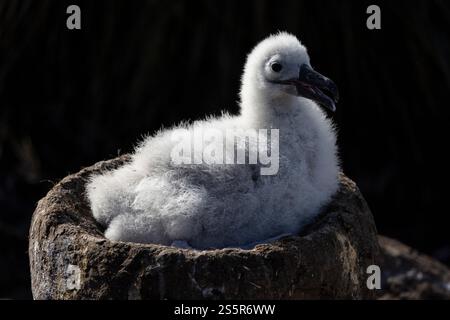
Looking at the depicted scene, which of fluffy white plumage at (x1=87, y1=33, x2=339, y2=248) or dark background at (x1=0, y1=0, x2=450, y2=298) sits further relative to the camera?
dark background at (x1=0, y1=0, x2=450, y2=298)

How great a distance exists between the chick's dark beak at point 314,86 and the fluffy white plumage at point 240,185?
32 millimetres

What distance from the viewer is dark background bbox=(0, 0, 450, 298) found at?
6.14 metres

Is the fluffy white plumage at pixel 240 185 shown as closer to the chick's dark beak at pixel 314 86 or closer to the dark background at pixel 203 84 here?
the chick's dark beak at pixel 314 86

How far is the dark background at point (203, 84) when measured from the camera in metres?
6.14

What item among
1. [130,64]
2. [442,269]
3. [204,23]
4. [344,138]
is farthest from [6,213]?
[442,269]

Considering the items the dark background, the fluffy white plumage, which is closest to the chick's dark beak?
the fluffy white plumage

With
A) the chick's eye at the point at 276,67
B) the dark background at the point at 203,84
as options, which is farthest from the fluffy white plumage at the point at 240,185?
the dark background at the point at 203,84

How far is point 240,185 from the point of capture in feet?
11.6

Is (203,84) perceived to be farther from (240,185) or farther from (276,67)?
(240,185)

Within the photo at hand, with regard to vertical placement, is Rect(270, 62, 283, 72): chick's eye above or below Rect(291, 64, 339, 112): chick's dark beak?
above

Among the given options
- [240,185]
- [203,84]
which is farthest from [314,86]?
[203,84]

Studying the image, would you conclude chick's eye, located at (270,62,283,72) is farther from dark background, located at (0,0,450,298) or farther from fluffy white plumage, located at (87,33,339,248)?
Result: dark background, located at (0,0,450,298)

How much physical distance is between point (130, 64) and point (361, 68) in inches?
64.3

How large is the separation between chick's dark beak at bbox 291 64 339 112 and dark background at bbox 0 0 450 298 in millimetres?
2264
